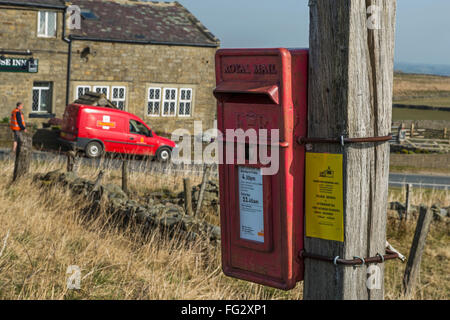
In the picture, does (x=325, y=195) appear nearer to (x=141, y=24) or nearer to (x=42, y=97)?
(x=42, y=97)

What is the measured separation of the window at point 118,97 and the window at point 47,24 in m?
3.66

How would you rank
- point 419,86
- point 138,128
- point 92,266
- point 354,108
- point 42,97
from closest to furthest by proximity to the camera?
point 354,108, point 92,266, point 138,128, point 42,97, point 419,86

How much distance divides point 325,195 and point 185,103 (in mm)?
30065

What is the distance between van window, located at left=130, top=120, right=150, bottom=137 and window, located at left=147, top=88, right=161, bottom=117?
6.91m

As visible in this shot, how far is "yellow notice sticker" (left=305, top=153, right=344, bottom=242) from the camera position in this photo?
8.72ft

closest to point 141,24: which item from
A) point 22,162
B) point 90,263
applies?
point 22,162

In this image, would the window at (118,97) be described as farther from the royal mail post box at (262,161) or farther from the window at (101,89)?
the royal mail post box at (262,161)

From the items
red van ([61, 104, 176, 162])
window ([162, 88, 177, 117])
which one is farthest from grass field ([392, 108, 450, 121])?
red van ([61, 104, 176, 162])

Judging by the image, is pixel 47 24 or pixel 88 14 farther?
pixel 88 14

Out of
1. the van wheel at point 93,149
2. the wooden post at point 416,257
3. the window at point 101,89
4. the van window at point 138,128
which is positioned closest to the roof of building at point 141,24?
the window at point 101,89

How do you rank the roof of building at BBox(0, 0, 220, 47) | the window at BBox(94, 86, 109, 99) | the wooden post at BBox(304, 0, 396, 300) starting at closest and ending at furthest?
the wooden post at BBox(304, 0, 396, 300)
the roof of building at BBox(0, 0, 220, 47)
the window at BBox(94, 86, 109, 99)

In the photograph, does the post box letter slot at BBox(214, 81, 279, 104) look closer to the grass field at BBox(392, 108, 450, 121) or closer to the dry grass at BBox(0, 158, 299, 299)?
the dry grass at BBox(0, 158, 299, 299)

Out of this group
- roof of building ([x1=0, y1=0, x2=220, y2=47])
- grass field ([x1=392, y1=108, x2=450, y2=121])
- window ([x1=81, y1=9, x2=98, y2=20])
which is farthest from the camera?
grass field ([x1=392, y1=108, x2=450, y2=121])

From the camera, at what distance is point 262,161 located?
281 centimetres
